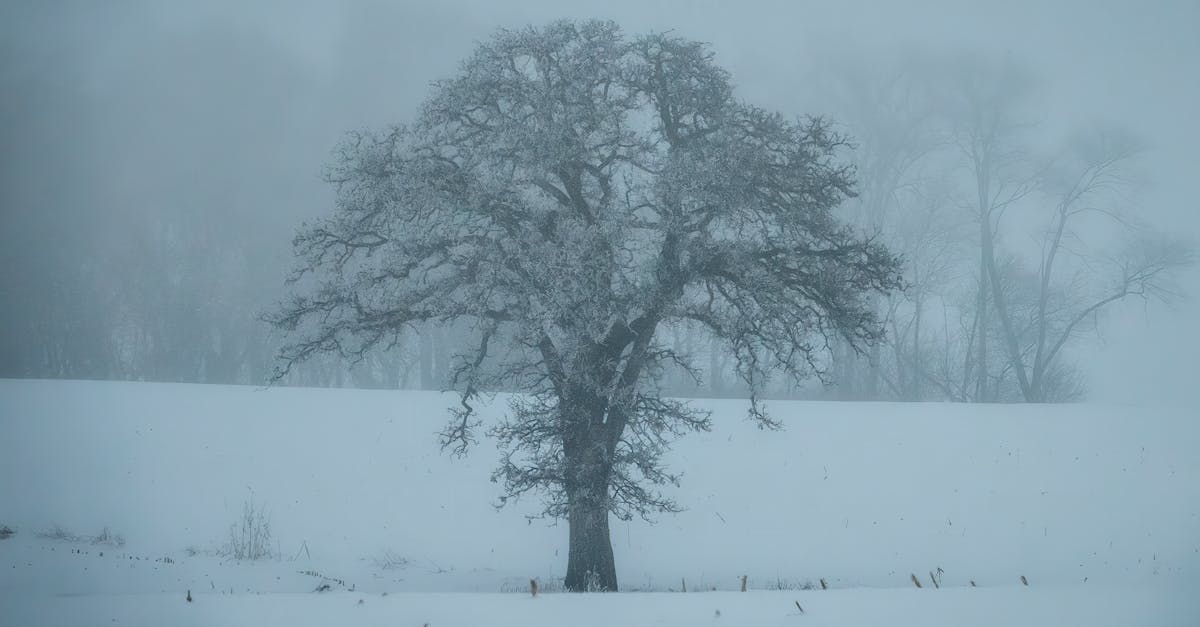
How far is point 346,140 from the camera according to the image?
12.9 m

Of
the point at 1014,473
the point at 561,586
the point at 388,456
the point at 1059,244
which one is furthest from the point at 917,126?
the point at 561,586

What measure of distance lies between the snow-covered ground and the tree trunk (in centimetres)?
142

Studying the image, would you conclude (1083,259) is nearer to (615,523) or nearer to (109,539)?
(615,523)

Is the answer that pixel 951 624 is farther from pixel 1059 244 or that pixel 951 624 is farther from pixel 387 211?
pixel 1059 244

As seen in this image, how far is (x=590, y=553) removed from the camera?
12.4 m

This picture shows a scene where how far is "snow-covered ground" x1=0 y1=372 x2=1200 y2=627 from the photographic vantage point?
9.80m

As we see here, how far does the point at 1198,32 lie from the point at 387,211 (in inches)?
987

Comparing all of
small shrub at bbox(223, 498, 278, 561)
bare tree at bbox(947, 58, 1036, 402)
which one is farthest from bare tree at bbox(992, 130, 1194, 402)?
small shrub at bbox(223, 498, 278, 561)

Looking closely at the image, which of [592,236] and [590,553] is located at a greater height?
[592,236]

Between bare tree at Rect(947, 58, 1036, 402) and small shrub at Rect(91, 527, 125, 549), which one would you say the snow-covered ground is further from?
bare tree at Rect(947, 58, 1036, 402)

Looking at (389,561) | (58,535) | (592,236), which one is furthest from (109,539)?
(592,236)

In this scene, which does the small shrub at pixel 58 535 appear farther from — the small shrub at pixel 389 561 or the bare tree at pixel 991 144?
the bare tree at pixel 991 144

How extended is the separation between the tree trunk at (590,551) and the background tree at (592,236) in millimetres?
32

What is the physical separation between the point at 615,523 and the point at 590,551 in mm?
5693
